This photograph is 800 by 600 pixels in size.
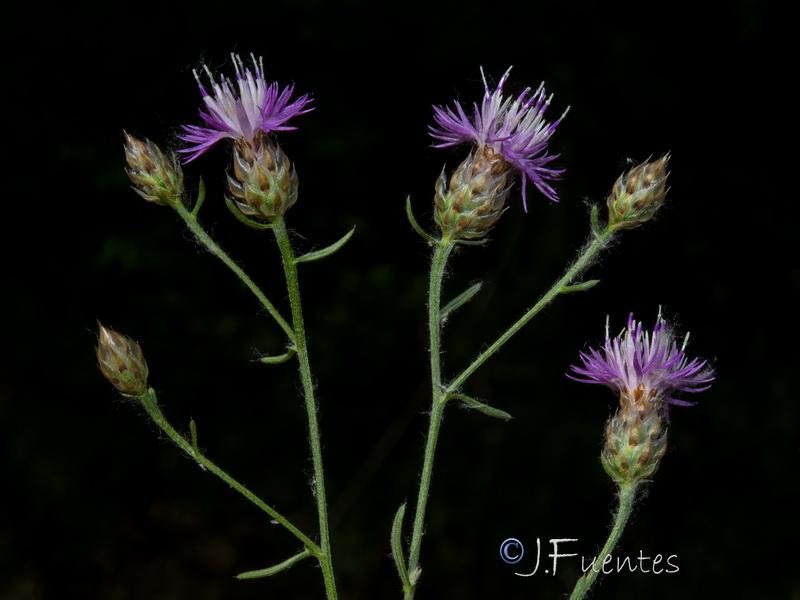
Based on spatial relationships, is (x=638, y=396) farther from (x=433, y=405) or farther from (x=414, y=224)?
(x=414, y=224)

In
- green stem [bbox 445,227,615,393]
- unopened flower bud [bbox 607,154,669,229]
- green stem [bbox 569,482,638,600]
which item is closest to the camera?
green stem [bbox 569,482,638,600]

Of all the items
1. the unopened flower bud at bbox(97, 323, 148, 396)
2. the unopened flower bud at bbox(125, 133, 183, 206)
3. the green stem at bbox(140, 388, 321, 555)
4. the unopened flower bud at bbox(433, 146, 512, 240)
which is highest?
the unopened flower bud at bbox(433, 146, 512, 240)

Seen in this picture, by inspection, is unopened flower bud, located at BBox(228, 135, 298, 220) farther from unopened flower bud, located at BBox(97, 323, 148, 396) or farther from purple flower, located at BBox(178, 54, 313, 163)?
unopened flower bud, located at BBox(97, 323, 148, 396)

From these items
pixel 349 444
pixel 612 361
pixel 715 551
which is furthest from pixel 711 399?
pixel 612 361

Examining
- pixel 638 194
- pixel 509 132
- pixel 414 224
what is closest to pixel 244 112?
pixel 414 224

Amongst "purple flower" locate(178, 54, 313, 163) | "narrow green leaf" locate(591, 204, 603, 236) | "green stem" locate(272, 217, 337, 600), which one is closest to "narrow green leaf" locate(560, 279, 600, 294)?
"narrow green leaf" locate(591, 204, 603, 236)

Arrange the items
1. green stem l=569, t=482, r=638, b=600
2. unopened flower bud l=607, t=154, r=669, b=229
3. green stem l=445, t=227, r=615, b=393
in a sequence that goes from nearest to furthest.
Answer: green stem l=569, t=482, r=638, b=600 → green stem l=445, t=227, r=615, b=393 → unopened flower bud l=607, t=154, r=669, b=229

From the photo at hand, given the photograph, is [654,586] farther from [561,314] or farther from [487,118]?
[487,118]

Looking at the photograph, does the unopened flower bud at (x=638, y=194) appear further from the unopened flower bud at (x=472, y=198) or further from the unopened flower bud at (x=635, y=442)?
the unopened flower bud at (x=635, y=442)

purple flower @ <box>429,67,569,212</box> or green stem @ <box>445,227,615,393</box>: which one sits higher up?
purple flower @ <box>429,67,569,212</box>

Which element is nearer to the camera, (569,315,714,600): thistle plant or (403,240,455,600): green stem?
(403,240,455,600): green stem
